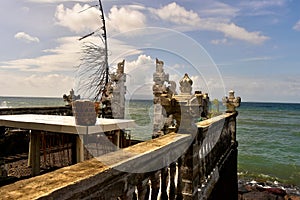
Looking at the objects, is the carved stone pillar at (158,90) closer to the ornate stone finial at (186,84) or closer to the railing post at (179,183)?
the ornate stone finial at (186,84)

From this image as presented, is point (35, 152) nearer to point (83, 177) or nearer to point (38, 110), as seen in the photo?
point (38, 110)

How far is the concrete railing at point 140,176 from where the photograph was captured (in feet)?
4.86

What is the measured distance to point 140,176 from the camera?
90.7 inches

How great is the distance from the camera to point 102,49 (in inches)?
243

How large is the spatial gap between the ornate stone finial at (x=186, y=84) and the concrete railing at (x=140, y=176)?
74 cm

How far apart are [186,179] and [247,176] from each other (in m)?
11.2

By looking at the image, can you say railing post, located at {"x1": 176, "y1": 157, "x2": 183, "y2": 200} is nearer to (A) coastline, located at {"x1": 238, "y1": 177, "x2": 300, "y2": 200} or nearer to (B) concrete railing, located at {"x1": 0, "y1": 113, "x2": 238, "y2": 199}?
(B) concrete railing, located at {"x1": 0, "y1": 113, "x2": 238, "y2": 199}

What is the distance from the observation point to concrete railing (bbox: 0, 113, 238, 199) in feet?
4.86

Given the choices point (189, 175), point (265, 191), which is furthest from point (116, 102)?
point (265, 191)

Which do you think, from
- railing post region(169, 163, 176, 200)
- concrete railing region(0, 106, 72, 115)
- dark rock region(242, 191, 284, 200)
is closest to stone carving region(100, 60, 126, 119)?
concrete railing region(0, 106, 72, 115)

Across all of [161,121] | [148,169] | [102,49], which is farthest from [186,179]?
[161,121]

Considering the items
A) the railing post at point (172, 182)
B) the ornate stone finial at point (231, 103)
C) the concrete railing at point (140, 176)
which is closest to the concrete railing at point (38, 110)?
the ornate stone finial at point (231, 103)

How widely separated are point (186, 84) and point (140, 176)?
281 centimetres

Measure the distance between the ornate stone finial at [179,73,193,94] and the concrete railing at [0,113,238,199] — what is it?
2.42ft
